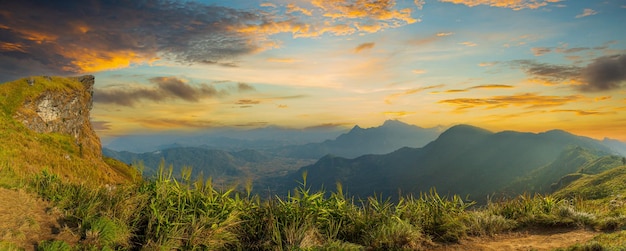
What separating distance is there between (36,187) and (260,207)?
6.61 metres

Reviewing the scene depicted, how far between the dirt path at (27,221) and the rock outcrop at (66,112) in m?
113

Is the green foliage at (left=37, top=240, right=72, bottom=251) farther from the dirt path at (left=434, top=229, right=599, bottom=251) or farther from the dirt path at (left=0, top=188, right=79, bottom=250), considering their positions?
the dirt path at (left=434, top=229, right=599, bottom=251)

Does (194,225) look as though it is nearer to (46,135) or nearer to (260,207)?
(260,207)

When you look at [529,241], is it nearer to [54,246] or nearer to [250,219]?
[250,219]

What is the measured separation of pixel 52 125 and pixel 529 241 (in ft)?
470

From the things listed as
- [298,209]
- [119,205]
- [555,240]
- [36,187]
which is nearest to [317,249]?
[298,209]

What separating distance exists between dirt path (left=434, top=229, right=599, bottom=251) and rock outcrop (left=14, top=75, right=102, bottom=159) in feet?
396

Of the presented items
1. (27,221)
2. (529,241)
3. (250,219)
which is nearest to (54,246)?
(27,221)

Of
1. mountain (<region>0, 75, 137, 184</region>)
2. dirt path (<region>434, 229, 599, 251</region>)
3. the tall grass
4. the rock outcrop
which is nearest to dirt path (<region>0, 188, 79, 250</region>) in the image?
the tall grass

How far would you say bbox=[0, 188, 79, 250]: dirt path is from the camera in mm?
7691

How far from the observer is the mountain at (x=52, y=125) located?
81875mm

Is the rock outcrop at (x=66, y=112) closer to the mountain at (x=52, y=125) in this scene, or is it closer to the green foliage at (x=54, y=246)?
the mountain at (x=52, y=125)

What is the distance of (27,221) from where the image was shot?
8250 mm

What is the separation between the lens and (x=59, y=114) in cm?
12319
